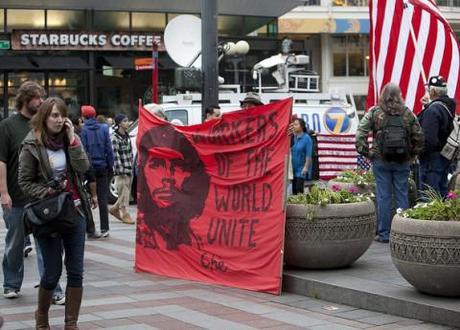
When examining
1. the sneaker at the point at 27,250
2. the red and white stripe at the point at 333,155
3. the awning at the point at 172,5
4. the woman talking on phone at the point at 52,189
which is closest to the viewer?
the woman talking on phone at the point at 52,189

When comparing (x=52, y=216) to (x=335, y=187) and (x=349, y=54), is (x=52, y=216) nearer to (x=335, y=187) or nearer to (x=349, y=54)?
(x=335, y=187)

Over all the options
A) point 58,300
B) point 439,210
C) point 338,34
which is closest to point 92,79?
point 338,34

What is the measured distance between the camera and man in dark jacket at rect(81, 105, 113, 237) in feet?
38.8

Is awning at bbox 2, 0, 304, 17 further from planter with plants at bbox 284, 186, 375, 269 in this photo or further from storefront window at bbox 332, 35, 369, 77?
planter with plants at bbox 284, 186, 375, 269

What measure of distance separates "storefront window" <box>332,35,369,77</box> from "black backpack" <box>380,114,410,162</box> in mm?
35681

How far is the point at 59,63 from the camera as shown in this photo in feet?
89.7

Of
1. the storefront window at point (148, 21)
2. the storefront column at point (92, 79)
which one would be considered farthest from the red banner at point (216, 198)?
the storefront window at point (148, 21)

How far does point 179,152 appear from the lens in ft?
28.1

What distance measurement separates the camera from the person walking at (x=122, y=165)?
43.3 feet

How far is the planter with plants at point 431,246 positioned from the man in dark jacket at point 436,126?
2.76 metres

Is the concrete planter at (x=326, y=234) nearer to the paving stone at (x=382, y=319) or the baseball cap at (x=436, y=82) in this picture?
the paving stone at (x=382, y=319)

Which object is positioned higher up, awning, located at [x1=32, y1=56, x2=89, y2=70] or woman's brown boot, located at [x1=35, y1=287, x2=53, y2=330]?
awning, located at [x1=32, y1=56, x2=89, y2=70]

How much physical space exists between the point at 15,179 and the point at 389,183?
13.5ft

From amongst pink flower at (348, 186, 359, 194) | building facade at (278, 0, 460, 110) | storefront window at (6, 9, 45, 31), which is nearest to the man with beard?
pink flower at (348, 186, 359, 194)
